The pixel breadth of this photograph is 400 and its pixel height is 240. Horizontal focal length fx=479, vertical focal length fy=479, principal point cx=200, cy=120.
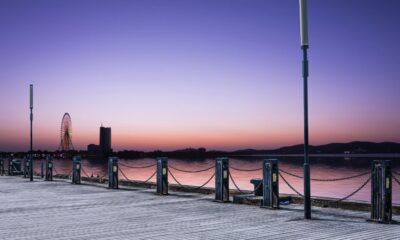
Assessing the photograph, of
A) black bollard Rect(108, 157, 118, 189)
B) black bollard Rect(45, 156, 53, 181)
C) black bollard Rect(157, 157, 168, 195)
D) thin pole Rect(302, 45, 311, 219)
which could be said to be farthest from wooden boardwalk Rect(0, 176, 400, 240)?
black bollard Rect(45, 156, 53, 181)

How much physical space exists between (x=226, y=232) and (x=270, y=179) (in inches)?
158

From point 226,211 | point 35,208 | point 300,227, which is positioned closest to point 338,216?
point 300,227

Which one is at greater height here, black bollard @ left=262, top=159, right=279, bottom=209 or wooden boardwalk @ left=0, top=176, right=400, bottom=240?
black bollard @ left=262, top=159, right=279, bottom=209

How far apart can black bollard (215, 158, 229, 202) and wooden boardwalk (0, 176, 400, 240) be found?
0.39 meters

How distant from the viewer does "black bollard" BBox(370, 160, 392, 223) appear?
10.4 meters

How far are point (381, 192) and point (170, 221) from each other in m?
4.75

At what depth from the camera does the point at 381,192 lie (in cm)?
1068

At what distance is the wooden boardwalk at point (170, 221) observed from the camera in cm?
905

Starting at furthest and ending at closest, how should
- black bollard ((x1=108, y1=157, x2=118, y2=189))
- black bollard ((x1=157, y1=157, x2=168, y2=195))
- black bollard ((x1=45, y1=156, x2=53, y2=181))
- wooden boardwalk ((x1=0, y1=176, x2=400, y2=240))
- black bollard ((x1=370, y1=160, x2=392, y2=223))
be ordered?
black bollard ((x1=45, y1=156, x2=53, y2=181)), black bollard ((x1=108, y1=157, x2=118, y2=189)), black bollard ((x1=157, y1=157, x2=168, y2=195)), black bollard ((x1=370, y1=160, x2=392, y2=223)), wooden boardwalk ((x1=0, y1=176, x2=400, y2=240))

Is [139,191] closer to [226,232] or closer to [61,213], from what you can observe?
[61,213]

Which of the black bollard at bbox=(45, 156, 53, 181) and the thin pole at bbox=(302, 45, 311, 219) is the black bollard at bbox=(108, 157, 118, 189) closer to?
the black bollard at bbox=(45, 156, 53, 181)

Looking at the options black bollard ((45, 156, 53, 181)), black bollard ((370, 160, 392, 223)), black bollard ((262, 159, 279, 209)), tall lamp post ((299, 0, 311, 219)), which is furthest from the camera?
black bollard ((45, 156, 53, 181))

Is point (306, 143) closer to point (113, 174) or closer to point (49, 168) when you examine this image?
point (113, 174)

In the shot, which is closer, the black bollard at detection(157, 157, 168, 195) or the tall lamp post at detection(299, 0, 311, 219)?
the tall lamp post at detection(299, 0, 311, 219)
